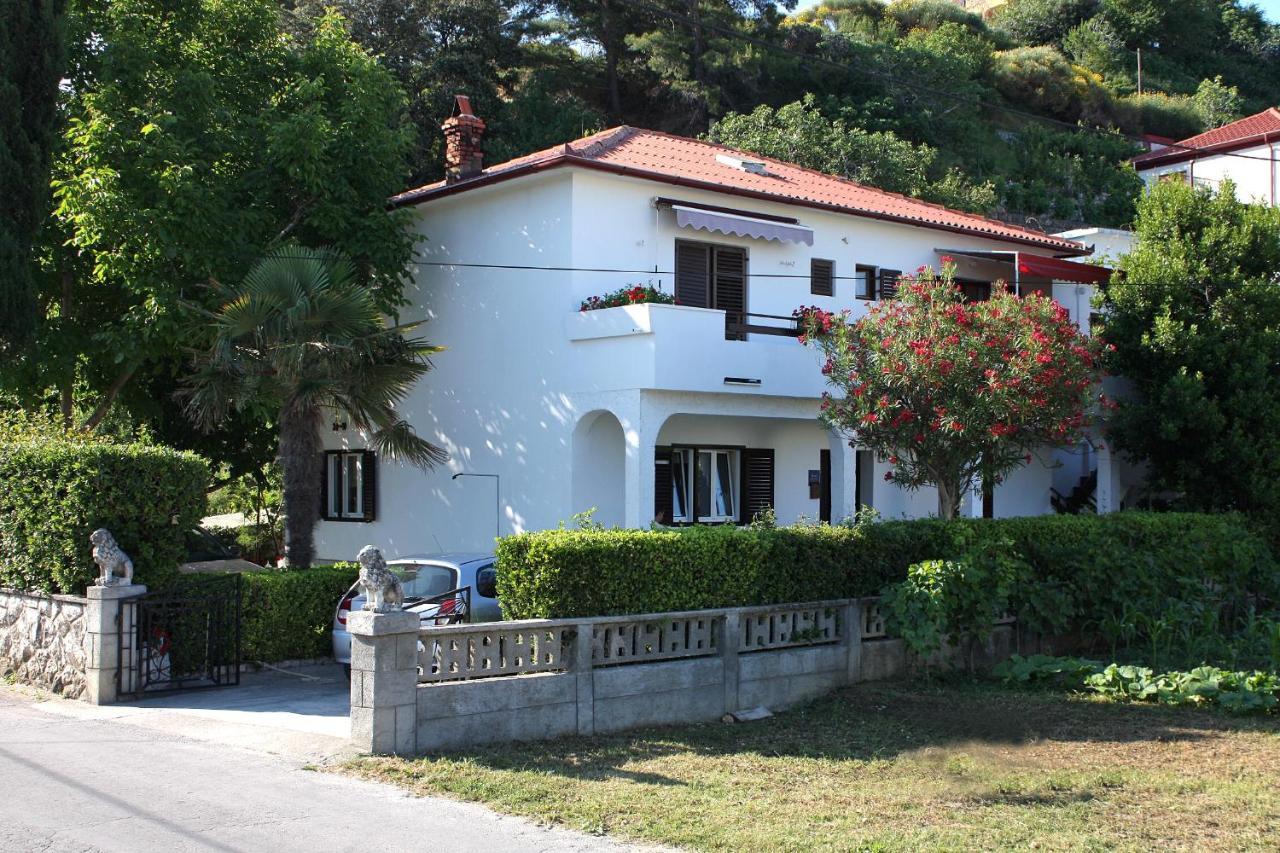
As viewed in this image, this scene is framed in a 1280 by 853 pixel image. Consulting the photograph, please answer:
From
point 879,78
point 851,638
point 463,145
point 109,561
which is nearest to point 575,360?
point 463,145

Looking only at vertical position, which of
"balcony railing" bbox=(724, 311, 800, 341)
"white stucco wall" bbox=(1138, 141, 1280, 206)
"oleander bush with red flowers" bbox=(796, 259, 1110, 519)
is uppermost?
"white stucco wall" bbox=(1138, 141, 1280, 206)

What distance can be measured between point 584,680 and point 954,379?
23.4 feet

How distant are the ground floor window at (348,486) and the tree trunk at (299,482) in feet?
17.0

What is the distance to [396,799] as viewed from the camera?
27.7 ft

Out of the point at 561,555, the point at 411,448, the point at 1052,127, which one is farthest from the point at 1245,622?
the point at 1052,127

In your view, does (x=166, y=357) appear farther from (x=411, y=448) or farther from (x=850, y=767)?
(x=850, y=767)

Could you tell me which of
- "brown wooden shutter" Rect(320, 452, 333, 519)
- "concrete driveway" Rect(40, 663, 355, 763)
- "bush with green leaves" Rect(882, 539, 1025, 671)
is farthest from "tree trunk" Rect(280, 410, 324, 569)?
"bush with green leaves" Rect(882, 539, 1025, 671)

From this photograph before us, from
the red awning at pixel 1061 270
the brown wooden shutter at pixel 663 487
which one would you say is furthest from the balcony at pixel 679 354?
the red awning at pixel 1061 270

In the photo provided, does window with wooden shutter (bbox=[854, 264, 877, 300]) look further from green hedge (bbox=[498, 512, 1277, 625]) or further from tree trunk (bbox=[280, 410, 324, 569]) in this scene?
tree trunk (bbox=[280, 410, 324, 569])

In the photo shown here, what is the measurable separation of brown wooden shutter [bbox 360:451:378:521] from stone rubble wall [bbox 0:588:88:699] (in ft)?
27.9

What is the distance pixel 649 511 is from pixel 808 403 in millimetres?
3771

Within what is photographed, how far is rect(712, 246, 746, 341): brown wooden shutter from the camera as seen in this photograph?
19.7 meters

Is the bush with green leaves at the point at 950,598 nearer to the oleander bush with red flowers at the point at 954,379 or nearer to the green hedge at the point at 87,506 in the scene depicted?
the oleander bush with red flowers at the point at 954,379

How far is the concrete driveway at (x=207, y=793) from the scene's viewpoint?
24.4 feet
